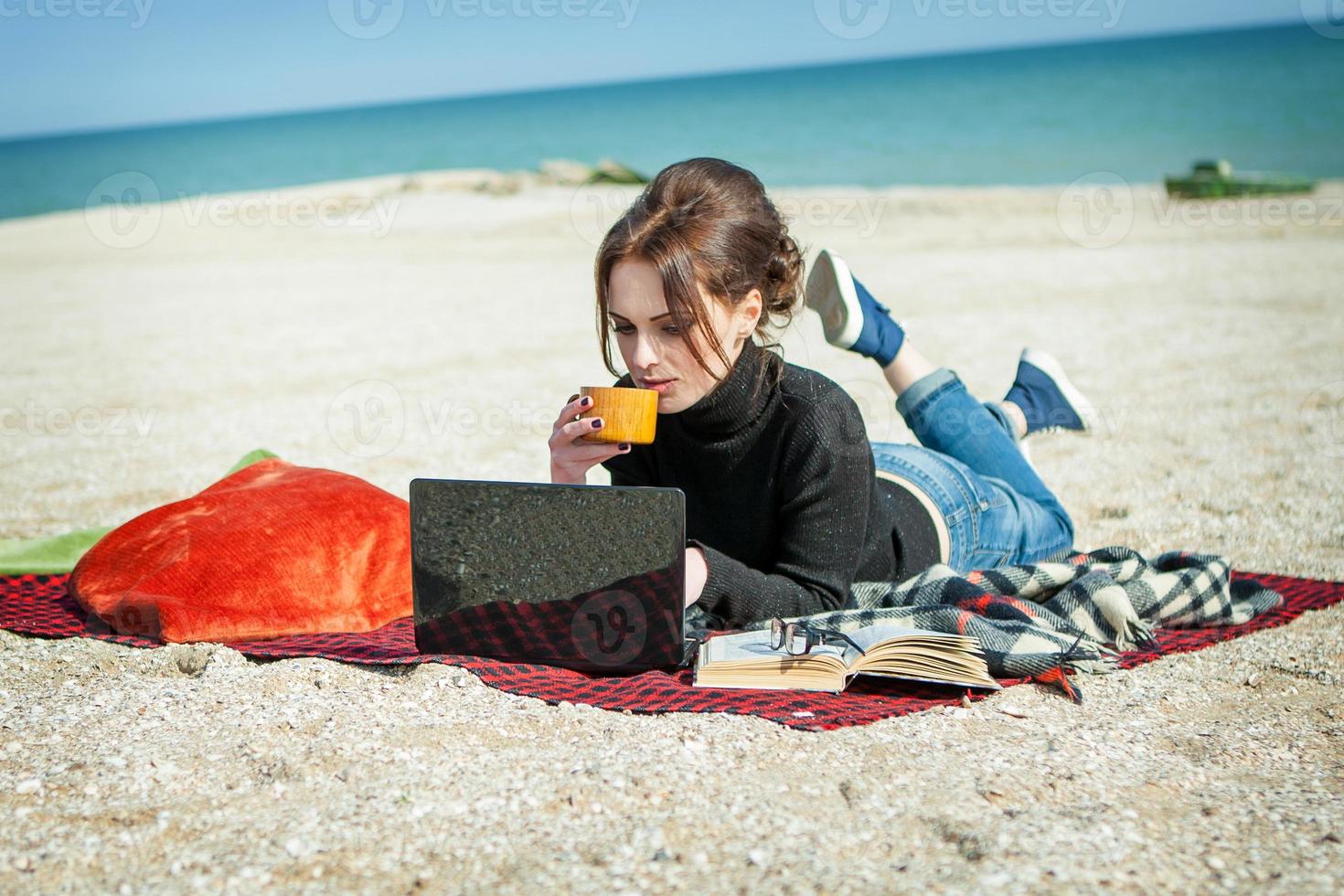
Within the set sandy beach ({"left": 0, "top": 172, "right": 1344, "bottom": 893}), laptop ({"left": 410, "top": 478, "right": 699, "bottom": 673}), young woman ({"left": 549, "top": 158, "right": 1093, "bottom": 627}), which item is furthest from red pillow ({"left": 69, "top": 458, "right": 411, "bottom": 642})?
young woman ({"left": 549, "top": 158, "right": 1093, "bottom": 627})

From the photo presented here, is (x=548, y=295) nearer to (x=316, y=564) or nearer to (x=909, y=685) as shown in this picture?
(x=316, y=564)

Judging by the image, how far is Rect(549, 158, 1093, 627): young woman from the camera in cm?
299

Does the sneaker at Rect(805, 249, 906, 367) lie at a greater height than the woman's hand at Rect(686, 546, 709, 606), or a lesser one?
greater

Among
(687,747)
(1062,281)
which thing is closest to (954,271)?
(1062,281)

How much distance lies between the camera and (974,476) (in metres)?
3.97

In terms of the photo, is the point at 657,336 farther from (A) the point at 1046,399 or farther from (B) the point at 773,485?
(A) the point at 1046,399

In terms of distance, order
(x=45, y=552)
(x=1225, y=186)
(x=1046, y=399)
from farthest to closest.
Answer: (x=1225, y=186)
(x=1046, y=399)
(x=45, y=552)

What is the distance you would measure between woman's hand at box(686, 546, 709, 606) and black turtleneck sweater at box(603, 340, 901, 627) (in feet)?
0.06

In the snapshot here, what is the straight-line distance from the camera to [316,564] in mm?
3570

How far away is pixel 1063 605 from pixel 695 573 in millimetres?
1206

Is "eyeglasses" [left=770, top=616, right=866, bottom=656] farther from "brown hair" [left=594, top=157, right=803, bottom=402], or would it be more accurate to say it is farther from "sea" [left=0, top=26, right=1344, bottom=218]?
"sea" [left=0, top=26, right=1344, bottom=218]

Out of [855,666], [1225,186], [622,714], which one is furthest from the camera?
[1225,186]

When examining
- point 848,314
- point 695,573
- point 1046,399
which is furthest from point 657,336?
point 1046,399

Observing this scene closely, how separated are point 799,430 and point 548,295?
366 inches
